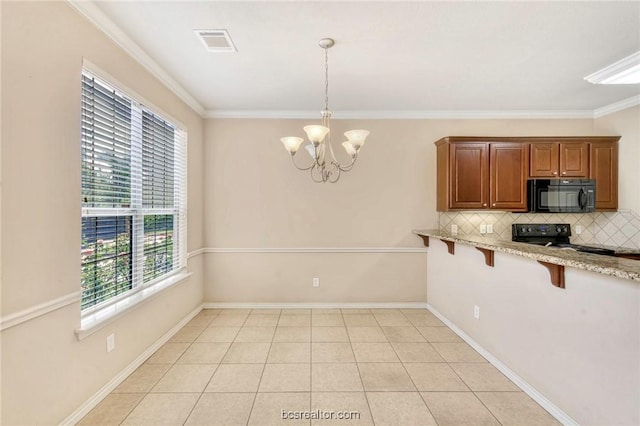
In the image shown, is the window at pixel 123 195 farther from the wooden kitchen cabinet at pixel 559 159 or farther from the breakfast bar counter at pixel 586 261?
the wooden kitchen cabinet at pixel 559 159

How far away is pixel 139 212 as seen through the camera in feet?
8.38

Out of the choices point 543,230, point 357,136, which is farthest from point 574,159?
point 357,136

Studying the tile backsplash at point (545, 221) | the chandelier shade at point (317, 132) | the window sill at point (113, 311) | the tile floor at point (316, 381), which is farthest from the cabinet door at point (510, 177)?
the window sill at point (113, 311)

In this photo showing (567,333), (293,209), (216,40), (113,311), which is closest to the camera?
(567,333)

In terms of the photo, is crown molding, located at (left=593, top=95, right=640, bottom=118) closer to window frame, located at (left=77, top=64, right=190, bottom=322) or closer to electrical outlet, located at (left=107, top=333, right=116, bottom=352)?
window frame, located at (left=77, top=64, right=190, bottom=322)

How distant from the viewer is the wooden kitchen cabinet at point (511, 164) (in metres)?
3.63

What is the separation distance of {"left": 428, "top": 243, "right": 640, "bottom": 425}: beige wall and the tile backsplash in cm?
113

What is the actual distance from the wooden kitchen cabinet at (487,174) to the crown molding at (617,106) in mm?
1271

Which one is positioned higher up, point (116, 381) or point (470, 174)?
point (470, 174)

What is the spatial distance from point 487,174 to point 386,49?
2.22 m

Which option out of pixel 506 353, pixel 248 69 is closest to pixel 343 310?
pixel 506 353

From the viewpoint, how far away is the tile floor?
192cm

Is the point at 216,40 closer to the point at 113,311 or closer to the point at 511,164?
the point at 113,311

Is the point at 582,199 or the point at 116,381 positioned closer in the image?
the point at 116,381
